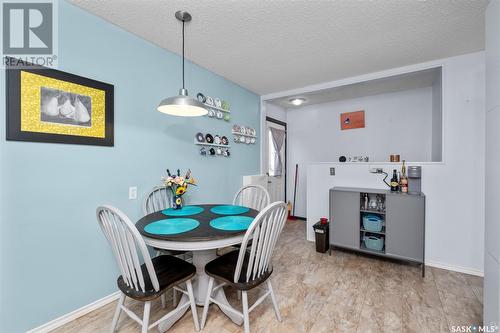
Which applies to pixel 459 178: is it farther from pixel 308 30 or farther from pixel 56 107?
pixel 56 107

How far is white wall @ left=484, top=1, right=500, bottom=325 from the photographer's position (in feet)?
3.91

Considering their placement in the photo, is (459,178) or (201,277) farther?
(459,178)

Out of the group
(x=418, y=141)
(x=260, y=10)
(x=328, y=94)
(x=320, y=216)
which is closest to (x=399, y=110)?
(x=418, y=141)

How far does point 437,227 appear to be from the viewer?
253 centimetres

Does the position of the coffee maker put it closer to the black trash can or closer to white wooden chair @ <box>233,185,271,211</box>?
the black trash can

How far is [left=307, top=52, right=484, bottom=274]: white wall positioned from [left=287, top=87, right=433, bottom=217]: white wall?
95 centimetres

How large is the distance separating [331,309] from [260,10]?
2.50 m

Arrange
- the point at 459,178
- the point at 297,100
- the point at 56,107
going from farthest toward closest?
the point at 297,100 → the point at 459,178 → the point at 56,107

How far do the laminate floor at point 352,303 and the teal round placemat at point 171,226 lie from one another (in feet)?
2.42

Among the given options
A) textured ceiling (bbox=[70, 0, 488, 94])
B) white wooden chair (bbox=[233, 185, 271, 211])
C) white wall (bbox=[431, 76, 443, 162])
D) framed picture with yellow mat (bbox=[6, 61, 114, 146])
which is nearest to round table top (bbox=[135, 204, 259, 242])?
framed picture with yellow mat (bbox=[6, 61, 114, 146])

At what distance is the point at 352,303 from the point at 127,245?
6.08 feet

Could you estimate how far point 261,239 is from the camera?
1387 millimetres

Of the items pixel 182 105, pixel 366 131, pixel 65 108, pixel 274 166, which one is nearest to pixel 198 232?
pixel 182 105

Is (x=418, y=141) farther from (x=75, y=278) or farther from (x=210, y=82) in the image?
(x=75, y=278)
